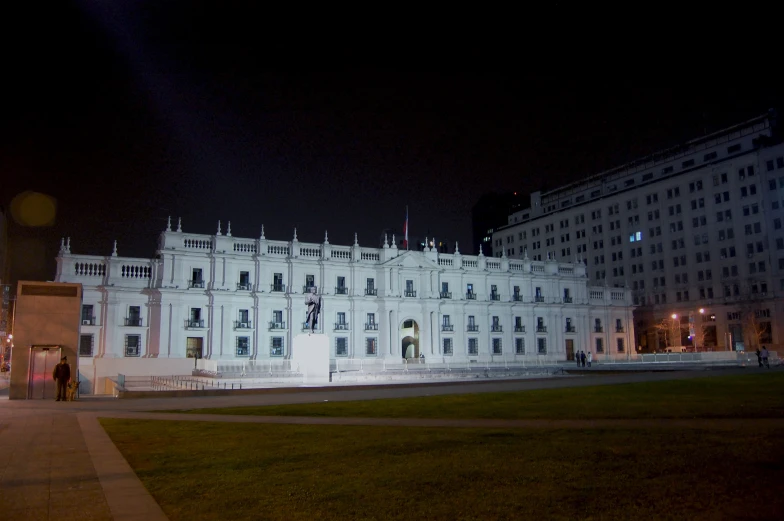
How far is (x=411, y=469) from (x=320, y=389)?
20208 mm

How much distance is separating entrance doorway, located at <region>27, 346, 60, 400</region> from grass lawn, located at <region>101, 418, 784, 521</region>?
14.7m

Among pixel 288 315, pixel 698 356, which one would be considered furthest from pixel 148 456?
pixel 698 356

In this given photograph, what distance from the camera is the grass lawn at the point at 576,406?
15.7m

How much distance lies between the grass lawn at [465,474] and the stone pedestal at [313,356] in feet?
74.7

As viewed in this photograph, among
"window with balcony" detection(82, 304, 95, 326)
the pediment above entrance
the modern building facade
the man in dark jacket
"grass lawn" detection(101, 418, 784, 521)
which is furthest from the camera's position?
the modern building facade

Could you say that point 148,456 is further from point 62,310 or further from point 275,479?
point 62,310

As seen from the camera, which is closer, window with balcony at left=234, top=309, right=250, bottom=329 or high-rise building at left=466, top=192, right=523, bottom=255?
window with balcony at left=234, top=309, right=250, bottom=329

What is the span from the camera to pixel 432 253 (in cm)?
6831

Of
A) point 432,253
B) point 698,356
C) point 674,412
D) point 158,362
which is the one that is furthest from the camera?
point 432,253

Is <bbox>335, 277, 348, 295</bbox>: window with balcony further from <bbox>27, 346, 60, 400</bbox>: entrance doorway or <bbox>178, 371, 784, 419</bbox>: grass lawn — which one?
<bbox>178, 371, 784, 419</bbox>: grass lawn

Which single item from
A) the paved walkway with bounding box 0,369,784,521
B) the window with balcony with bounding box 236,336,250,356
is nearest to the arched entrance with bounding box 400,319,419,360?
the window with balcony with bounding box 236,336,250,356

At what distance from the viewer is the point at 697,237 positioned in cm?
8156

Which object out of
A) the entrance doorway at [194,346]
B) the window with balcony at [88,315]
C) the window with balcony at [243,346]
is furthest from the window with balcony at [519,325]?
the window with balcony at [88,315]

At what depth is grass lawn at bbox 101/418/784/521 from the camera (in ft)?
22.1
